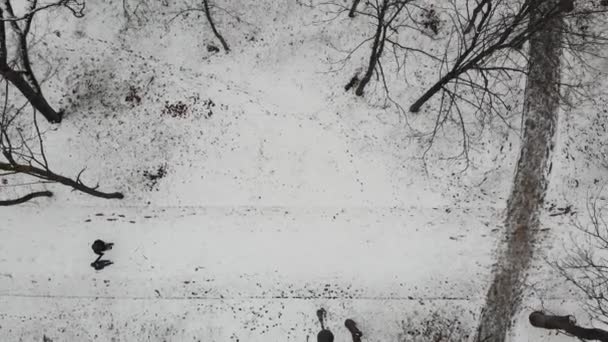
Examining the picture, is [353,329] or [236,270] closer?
[353,329]

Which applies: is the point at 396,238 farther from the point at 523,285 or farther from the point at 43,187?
the point at 43,187

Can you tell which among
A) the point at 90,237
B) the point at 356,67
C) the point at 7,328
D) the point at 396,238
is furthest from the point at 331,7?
the point at 7,328

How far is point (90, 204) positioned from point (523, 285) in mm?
15758

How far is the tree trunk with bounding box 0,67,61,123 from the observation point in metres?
13.1

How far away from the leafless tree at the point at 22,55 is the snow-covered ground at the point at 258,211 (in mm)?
919

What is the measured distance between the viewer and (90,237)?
15914 millimetres

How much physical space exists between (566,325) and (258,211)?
1075cm

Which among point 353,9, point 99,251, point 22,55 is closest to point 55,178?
point 99,251

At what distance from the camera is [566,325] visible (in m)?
14.1

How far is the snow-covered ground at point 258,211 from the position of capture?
15.5m

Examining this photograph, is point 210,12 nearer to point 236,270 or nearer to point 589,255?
point 236,270

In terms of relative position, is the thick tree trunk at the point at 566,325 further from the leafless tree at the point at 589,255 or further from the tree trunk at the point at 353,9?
the tree trunk at the point at 353,9

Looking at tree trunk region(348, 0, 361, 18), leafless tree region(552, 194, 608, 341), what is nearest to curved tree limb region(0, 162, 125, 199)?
tree trunk region(348, 0, 361, 18)

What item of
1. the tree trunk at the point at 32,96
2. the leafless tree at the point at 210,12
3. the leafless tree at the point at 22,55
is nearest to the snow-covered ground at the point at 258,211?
the tree trunk at the point at 32,96
